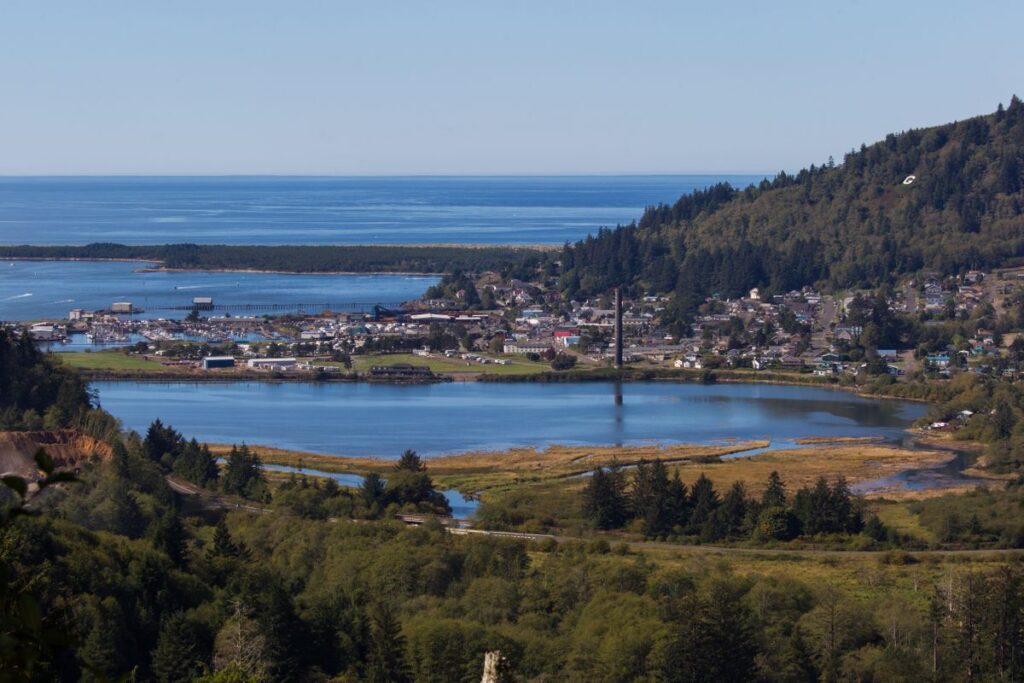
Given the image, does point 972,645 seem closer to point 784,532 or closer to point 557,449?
point 784,532

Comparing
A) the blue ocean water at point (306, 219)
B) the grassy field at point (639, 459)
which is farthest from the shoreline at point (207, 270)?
the grassy field at point (639, 459)

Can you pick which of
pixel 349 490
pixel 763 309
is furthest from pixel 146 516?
pixel 763 309

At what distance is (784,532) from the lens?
16453mm

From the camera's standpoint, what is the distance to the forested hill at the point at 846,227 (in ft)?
149

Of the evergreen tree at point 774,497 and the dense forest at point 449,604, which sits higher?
the dense forest at point 449,604

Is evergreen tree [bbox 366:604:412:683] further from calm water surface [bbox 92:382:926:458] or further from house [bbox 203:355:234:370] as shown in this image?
house [bbox 203:355:234:370]

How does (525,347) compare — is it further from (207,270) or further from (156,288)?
(207,270)

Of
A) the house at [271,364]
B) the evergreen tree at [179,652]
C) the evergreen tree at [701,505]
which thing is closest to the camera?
the evergreen tree at [179,652]

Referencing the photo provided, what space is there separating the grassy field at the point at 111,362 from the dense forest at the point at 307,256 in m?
20.7

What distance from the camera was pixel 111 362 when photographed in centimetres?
3219

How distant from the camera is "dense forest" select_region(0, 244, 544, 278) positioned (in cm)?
5616

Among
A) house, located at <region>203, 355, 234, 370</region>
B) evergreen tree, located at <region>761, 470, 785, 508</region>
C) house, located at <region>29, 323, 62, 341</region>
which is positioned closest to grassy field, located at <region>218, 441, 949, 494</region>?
evergreen tree, located at <region>761, 470, 785, 508</region>

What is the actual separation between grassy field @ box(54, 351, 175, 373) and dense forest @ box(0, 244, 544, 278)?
67.9ft

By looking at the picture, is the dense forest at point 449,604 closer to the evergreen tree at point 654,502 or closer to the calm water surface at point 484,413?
the evergreen tree at point 654,502
